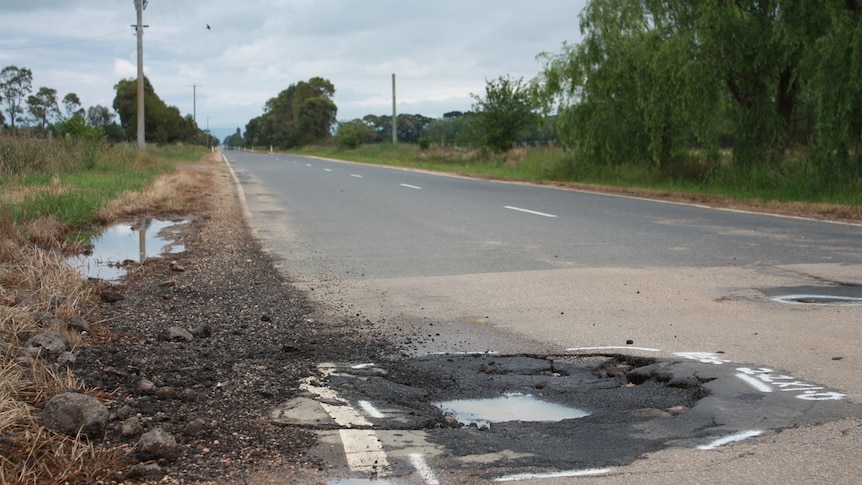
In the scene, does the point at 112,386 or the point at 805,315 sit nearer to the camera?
the point at 112,386

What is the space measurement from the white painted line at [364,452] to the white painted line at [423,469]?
0.11m

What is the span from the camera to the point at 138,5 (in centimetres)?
3781

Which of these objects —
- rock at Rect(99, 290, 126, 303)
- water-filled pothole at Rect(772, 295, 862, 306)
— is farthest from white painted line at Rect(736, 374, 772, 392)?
rock at Rect(99, 290, 126, 303)

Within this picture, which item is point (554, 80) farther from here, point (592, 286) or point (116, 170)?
point (592, 286)

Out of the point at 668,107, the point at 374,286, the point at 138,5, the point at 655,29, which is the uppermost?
the point at 138,5

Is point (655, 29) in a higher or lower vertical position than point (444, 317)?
higher

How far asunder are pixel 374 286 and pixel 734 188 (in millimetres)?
12915

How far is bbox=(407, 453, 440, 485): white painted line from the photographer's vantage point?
324cm

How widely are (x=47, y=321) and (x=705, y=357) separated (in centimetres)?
416

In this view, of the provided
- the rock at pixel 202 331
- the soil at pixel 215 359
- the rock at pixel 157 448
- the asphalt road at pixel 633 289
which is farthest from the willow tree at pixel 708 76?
the rock at pixel 157 448

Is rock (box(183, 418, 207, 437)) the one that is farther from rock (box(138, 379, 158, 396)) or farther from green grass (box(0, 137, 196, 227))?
green grass (box(0, 137, 196, 227))

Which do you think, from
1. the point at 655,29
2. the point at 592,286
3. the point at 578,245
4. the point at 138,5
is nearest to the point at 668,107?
the point at 655,29

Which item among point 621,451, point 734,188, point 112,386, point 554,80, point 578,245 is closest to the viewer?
point 621,451

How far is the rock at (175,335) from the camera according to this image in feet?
17.9
